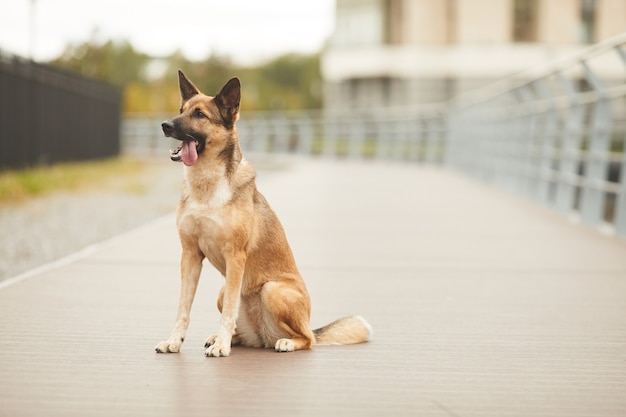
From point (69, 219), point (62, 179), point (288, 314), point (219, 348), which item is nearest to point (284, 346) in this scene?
point (288, 314)

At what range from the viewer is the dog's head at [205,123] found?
4.05m

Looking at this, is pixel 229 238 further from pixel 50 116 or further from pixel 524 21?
pixel 524 21

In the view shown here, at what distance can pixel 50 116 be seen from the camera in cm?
2105

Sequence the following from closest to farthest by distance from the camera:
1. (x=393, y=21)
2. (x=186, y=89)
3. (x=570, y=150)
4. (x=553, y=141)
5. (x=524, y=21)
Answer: (x=186, y=89) < (x=570, y=150) < (x=553, y=141) < (x=524, y=21) < (x=393, y=21)

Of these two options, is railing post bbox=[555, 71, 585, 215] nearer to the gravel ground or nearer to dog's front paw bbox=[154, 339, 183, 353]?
the gravel ground

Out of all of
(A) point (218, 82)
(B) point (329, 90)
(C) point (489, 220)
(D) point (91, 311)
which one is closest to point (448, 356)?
(D) point (91, 311)

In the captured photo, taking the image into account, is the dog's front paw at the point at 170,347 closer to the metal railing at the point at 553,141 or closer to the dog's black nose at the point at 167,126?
the dog's black nose at the point at 167,126

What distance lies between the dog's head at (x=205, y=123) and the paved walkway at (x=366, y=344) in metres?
0.93

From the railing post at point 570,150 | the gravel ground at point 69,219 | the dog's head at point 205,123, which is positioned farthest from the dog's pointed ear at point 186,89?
the railing post at point 570,150

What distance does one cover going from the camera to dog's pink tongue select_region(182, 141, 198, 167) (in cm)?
409

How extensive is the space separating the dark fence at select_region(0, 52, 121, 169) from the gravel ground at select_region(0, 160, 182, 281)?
2.36m

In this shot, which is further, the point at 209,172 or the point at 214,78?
the point at 214,78

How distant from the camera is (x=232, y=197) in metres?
4.20

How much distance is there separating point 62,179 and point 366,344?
1415 cm
